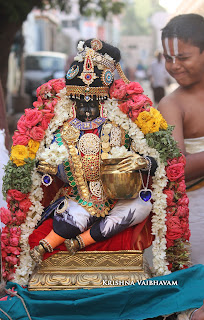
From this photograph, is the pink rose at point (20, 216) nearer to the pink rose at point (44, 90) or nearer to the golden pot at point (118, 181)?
the golden pot at point (118, 181)

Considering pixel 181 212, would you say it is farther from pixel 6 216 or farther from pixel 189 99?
pixel 6 216

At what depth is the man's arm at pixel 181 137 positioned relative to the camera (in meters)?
3.94

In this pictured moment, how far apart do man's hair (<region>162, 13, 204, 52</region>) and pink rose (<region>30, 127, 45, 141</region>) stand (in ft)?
4.63

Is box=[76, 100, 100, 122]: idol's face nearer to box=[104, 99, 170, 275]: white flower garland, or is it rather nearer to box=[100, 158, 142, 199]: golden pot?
box=[104, 99, 170, 275]: white flower garland

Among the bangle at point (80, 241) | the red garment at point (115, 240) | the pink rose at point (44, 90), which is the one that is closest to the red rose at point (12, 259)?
the red garment at point (115, 240)

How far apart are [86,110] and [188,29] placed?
120 centimetres

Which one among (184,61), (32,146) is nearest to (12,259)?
(32,146)

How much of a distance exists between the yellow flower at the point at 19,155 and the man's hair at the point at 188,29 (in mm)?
1595

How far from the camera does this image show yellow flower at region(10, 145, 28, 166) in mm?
3383

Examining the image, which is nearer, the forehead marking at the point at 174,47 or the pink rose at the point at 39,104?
the pink rose at the point at 39,104

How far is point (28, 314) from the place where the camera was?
3006mm

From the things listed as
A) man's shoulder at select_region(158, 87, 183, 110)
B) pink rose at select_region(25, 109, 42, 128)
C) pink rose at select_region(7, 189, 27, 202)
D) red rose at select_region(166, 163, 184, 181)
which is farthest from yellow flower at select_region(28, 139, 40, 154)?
man's shoulder at select_region(158, 87, 183, 110)

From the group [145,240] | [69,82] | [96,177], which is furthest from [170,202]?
[69,82]

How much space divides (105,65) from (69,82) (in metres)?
0.28
